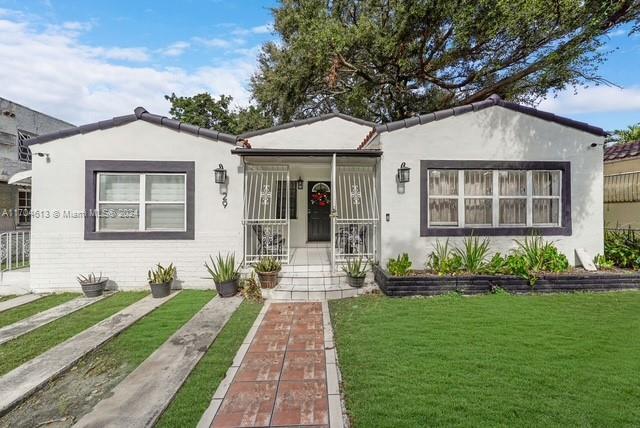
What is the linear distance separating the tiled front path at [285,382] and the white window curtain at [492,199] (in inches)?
169

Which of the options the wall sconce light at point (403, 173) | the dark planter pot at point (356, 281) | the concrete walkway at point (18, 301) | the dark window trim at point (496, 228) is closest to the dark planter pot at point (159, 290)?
the concrete walkway at point (18, 301)

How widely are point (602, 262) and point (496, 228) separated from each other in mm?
2571

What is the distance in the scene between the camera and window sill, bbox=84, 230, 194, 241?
24.9 ft

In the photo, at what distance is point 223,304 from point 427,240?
189 inches

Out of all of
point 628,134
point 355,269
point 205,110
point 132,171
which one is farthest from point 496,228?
point 205,110

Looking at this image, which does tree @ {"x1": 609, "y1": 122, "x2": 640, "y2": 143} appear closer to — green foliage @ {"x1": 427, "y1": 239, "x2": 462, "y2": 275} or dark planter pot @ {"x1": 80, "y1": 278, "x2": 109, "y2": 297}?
green foliage @ {"x1": 427, "y1": 239, "x2": 462, "y2": 275}

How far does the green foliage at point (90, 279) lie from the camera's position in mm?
7230

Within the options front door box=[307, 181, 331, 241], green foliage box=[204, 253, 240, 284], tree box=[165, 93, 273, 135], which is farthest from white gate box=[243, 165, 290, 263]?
tree box=[165, 93, 273, 135]

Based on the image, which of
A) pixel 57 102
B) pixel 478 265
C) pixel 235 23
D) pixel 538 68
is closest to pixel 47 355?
pixel 478 265

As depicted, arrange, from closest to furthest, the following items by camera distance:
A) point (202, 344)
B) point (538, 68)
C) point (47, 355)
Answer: point (47, 355)
point (202, 344)
point (538, 68)

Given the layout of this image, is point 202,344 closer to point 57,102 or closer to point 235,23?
point 235,23

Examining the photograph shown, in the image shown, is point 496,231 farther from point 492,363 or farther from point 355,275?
point 492,363

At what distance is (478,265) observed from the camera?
720cm

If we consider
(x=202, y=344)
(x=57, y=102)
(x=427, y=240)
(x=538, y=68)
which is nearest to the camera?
(x=202, y=344)
